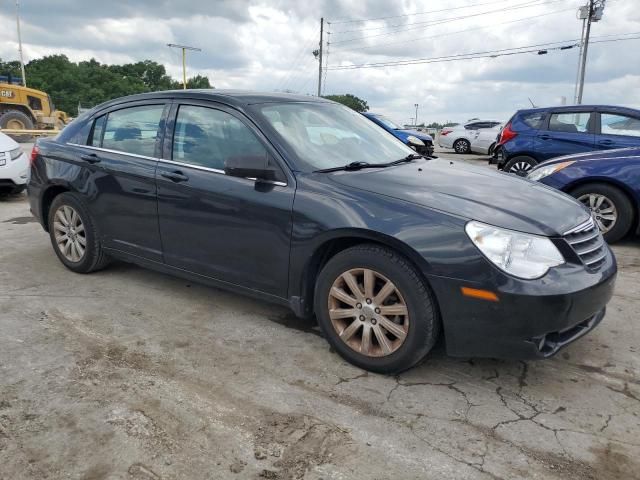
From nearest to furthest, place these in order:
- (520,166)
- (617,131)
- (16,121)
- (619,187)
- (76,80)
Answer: (619,187), (617,131), (520,166), (16,121), (76,80)

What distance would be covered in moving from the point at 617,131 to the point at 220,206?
724 cm

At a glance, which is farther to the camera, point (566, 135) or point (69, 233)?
point (566, 135)

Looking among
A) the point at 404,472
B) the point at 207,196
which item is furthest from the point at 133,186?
the point at 404,472

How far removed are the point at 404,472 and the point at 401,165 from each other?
2.08m

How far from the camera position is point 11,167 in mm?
8109

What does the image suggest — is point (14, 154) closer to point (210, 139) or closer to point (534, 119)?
point (210, 139)

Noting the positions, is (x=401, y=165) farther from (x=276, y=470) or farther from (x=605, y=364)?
(x=276, y=470)

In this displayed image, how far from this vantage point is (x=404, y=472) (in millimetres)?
2307

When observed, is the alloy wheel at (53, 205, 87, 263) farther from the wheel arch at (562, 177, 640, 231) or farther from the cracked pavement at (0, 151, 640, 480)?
the wheel arch at (562, 177, 640, 231)

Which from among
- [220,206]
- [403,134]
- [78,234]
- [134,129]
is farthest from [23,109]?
[220,206]

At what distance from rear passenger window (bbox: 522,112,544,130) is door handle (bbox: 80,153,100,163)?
7.33 metres

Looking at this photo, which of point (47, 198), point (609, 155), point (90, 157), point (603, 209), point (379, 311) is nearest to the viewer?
point (379, 311)

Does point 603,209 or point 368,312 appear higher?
point 603,209

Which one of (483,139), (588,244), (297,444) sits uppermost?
(483,139)
